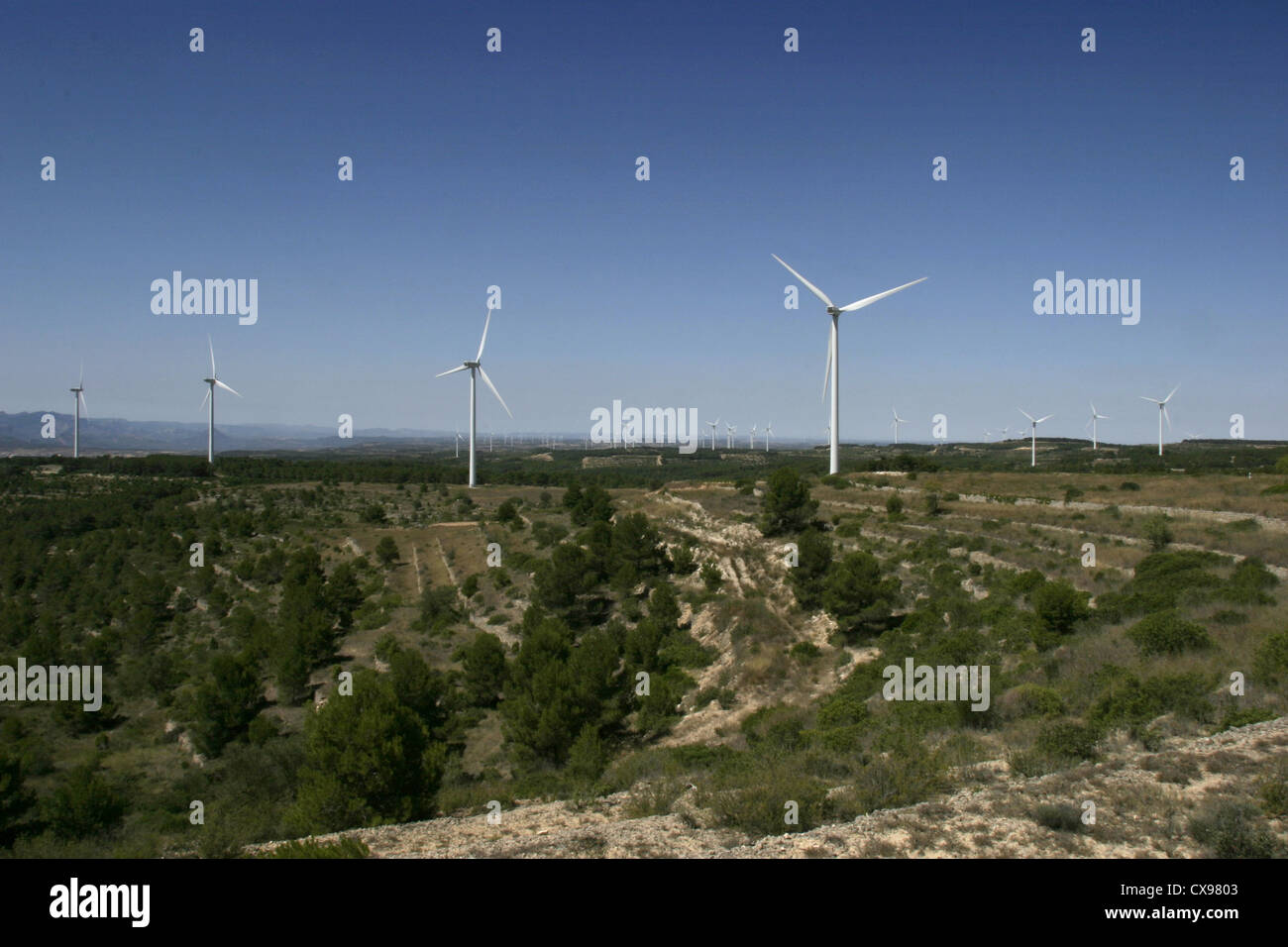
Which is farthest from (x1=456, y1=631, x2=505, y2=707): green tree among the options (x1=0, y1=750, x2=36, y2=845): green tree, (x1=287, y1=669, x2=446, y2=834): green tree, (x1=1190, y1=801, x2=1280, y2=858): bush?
(x1=1190, y1=801, x2=1280, y2=858): bush

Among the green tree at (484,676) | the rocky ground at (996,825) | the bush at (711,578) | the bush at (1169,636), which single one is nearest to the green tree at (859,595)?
the bush at (711,578)

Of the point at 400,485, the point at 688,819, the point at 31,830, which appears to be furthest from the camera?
the point at 400,485

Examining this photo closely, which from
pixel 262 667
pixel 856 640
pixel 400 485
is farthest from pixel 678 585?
pixel 400 485

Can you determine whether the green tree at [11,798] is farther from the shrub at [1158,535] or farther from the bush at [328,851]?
the shrub at [1158,535]

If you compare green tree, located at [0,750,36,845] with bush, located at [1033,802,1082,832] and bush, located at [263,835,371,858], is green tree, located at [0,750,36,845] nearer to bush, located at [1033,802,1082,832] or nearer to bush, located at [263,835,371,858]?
bush, located at [263,835,371,858]

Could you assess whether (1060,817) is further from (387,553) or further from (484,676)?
(387,553)

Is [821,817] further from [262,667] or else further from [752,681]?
[262,667]

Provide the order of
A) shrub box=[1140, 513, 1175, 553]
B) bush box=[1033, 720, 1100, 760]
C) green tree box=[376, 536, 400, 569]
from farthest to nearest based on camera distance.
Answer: green tree box=[376, 536, 400, 569] < shrub box=[1140, 513, 1175, 553] < bush box=[1033, 720, 1100, 760]
